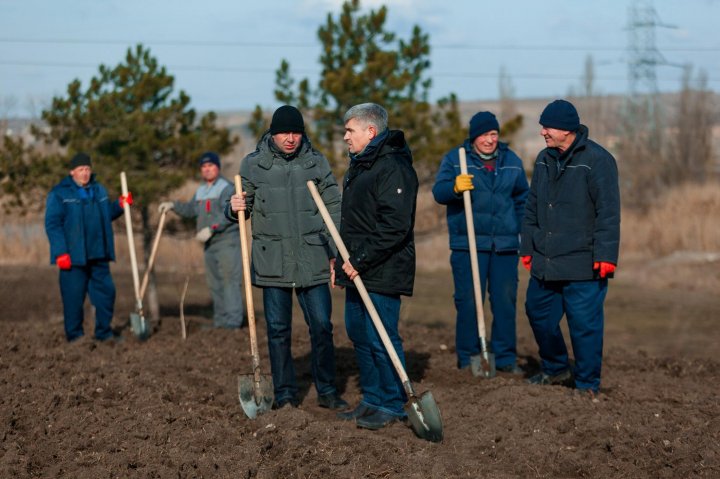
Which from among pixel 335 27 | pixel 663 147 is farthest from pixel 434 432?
pixel 663 147

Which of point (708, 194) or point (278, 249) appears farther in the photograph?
point (708, 194)

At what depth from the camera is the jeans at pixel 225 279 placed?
967 cm

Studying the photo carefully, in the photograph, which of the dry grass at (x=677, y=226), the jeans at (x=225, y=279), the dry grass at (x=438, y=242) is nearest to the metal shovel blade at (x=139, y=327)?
the jeans at (x=225, y=279)

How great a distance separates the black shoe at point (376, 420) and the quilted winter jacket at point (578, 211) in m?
1.52

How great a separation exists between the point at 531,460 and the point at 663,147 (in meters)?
22.0

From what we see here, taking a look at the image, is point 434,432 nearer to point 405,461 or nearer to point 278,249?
point 405,461

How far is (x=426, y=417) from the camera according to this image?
5.27 m

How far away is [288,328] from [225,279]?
3749 mm

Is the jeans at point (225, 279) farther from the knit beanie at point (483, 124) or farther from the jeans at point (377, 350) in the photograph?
the jeans at point (377, 350)

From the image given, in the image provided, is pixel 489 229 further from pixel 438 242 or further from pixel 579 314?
pixel 438 242

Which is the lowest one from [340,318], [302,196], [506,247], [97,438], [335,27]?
[340,318]

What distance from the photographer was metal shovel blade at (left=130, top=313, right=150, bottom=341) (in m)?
8.88

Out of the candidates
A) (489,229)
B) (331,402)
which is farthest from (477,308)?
(331,402)

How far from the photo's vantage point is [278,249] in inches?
234
